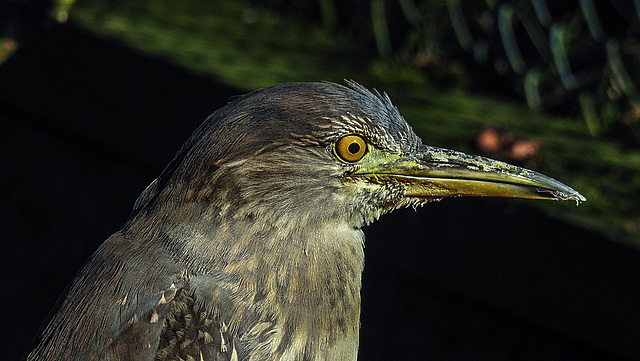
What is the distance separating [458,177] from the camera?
186 centimetres

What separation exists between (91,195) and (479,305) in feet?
6.07

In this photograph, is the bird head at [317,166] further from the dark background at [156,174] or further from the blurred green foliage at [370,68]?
the blurred green foliage at [370,68]

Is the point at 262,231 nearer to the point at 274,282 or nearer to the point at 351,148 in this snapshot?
the point at 274,282

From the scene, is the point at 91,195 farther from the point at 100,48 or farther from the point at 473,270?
the point at 473,270

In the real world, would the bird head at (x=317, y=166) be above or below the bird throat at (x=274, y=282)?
above

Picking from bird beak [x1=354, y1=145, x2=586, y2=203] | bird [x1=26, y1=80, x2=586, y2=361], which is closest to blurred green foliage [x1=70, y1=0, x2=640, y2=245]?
bird beak [x1=354, y1=145, x2=586, y2=203]

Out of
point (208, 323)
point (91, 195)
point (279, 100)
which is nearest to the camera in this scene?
point (208, 323)

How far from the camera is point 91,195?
353cm

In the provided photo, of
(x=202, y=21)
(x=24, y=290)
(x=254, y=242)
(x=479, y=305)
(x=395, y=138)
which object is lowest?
(x=24, y=290)

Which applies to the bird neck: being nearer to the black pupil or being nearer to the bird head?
the bird head

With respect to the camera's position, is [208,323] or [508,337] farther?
[508,337]

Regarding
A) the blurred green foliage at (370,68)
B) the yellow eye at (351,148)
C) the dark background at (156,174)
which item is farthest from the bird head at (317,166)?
the blurred green foliage at (370,68)

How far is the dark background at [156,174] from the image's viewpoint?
7.61 ft

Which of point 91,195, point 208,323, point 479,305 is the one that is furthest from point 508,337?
point 91,195
